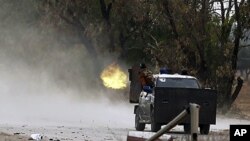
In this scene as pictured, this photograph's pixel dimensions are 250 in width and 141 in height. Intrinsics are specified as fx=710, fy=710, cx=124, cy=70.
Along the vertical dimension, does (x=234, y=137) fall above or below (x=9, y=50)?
below

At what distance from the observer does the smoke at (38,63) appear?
5231 cm

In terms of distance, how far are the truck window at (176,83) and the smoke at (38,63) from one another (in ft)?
80.4

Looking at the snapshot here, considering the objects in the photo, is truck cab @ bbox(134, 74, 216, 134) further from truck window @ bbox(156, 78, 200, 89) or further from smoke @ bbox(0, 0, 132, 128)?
smoke @ bbox(0, 0, 132, 128)

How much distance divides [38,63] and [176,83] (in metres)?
31.9

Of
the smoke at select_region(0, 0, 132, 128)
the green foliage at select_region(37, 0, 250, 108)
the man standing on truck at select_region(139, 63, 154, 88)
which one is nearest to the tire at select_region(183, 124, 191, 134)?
the man standing on truck at select_region(139, 63, 154, 88)

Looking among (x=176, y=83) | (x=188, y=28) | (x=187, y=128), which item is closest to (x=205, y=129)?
(x=187, y=128)

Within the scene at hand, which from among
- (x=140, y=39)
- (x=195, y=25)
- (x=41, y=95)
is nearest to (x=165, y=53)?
(x=195, y=25)

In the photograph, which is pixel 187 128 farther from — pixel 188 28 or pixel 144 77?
pixel 188 28

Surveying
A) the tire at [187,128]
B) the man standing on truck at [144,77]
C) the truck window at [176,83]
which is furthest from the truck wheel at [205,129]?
the man standing on truck at [144,77]

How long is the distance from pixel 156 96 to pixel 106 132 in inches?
89.6

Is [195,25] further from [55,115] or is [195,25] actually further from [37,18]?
[37,18]

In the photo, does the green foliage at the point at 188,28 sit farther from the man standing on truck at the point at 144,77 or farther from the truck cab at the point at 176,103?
the truck cab at the point at 176,103

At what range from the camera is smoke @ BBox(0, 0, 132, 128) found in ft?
172

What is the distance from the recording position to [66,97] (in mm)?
51875
